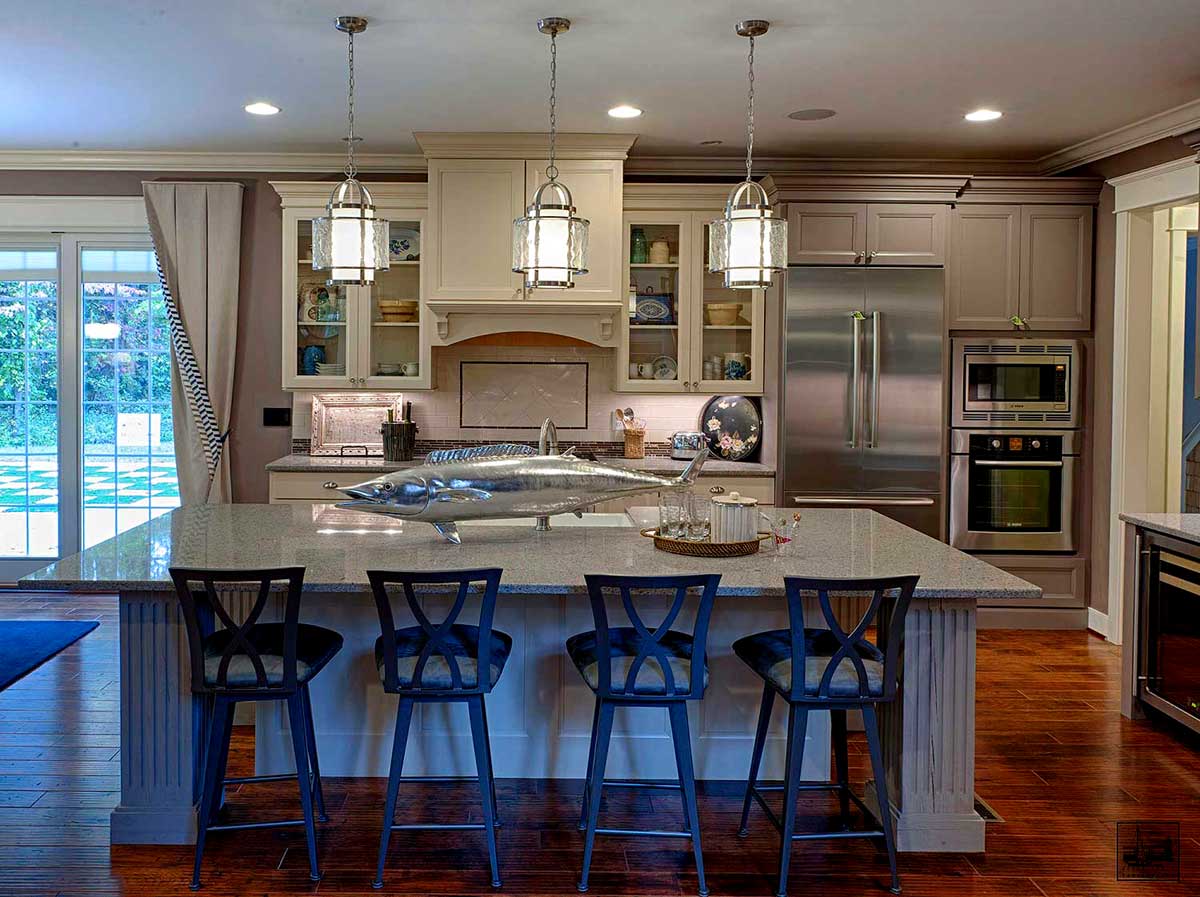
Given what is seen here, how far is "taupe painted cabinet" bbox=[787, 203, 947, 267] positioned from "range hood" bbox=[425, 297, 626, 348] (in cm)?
102

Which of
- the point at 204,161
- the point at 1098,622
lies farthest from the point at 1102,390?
the point at 204,161

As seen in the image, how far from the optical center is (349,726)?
3.63 meters

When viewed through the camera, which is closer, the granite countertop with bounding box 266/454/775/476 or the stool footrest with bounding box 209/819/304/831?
the stool footrest with bounding box 209/819/304/831

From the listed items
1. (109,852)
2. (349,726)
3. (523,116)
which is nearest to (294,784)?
(349,726)

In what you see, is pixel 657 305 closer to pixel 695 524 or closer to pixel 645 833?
pixel 695 524

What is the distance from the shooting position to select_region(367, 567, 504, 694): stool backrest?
9.18 feet

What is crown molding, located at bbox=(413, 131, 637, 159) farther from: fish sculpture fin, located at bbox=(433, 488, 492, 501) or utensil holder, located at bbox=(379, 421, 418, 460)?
fish sculpture fin, located at bbox=(433, 488, 492, 501)

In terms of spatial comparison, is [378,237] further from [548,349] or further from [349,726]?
[548,349]

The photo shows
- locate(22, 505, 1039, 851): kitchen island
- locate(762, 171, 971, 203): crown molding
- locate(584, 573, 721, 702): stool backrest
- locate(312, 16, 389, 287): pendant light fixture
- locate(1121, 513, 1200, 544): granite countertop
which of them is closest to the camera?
locate(584, 573, 721, 702): stool backrest

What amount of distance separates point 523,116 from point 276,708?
3.04 meters

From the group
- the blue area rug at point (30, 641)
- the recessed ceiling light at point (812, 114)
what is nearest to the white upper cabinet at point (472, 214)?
the recessed ceiling light at point (812, 114)

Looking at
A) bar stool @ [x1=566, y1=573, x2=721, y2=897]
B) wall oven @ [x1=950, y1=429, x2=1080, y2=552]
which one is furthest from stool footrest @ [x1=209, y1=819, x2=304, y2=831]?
wall oven @ [x1=950, y1=429, x2=1080, y2=552]

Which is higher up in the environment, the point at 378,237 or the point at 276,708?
the point at 378,237

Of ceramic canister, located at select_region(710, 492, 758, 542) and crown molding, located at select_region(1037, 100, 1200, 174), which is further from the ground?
crown molding, located at select_region(1037, 100, 1200, 174)
